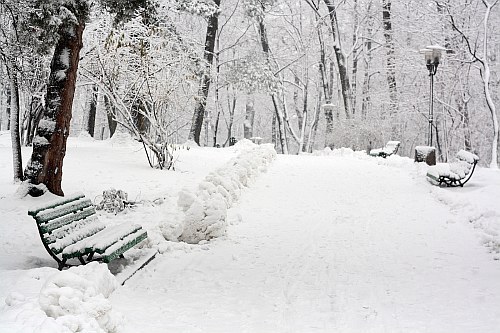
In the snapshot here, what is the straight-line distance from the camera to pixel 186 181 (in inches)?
485

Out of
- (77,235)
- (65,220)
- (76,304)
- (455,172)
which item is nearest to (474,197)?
(455,172)

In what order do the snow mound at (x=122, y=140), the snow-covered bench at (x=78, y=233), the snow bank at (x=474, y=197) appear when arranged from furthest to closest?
the snow mound at (x=122, y=140), the snow bank at (x=474, y=197), the snow-covered bench at (x=78, y=233)

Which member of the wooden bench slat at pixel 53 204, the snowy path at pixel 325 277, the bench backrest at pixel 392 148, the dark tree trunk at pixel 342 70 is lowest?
the snowy path at pixel 325 277

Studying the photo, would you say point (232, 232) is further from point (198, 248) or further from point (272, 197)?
point (272, 197)

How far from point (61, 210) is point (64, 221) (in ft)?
0.47

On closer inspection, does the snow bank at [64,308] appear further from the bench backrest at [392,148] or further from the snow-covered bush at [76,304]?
the bench backrest at [392,148]

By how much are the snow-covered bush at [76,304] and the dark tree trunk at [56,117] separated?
505cm

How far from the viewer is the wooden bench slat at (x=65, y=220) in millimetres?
5348

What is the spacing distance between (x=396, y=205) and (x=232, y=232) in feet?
13.5

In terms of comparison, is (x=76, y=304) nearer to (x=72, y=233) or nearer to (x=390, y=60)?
(x=72, y=233)

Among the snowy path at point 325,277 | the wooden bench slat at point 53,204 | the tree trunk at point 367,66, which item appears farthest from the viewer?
the tree trunk at point 367,66

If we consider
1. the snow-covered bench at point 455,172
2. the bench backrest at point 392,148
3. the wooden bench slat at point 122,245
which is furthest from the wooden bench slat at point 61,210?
the bench backrest at point 392,148

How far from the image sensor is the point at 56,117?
8.94 meters

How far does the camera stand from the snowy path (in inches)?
177
